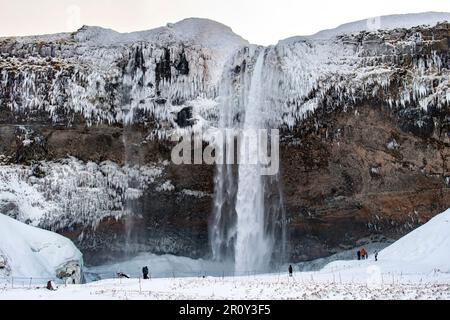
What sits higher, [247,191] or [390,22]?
[390,22]

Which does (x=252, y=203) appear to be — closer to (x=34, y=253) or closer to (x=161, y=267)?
(x=161, y=267)

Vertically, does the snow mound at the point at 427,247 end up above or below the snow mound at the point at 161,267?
above

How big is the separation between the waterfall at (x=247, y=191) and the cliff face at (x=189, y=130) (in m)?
0.40

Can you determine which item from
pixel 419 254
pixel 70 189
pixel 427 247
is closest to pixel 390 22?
pixel 427 247

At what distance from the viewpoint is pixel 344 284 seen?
23.8 metres

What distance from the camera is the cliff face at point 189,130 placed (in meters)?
40.2

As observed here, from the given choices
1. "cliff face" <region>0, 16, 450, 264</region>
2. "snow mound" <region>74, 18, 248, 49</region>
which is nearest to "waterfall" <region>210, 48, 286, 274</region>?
"cliff face" <region>0, 16, 450, 264</region>

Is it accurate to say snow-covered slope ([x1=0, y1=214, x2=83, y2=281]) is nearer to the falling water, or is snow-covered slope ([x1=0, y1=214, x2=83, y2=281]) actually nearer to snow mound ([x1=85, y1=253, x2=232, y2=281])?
snow mound ([x1=85, y1=253, x2=232, y2=281])

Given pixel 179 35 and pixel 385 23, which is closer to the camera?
pixel 385 23

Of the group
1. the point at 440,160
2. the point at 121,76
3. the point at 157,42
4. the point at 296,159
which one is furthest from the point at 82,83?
the point at 440,160

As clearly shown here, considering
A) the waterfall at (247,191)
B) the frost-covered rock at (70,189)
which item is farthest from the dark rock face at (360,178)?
the frost-covered rock at (70,189)

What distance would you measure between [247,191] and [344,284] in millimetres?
20011

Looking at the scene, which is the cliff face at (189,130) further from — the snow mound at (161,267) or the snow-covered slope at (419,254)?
the snow-covered slope at (419,254)

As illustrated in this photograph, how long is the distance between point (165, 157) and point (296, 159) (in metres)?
8.94
